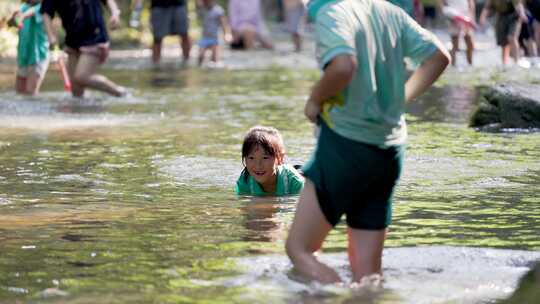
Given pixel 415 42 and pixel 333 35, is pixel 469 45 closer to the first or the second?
pixel 415 42

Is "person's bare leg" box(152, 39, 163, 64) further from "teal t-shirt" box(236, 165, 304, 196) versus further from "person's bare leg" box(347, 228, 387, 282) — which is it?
"person's bare leg" box(347, 228, 387, 282)

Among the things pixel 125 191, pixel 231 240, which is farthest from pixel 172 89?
pixel 231 240

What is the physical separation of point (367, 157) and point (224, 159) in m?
5.15

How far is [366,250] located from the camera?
5523mm

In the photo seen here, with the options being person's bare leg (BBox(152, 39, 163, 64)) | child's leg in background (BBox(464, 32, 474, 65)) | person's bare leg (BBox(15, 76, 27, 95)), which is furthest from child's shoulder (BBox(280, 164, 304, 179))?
person's bare leg (BBox(152, 39, 163, 64))

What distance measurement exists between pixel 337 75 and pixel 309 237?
2.47ft

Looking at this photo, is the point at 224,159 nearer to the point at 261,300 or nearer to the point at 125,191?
the point at 125,191

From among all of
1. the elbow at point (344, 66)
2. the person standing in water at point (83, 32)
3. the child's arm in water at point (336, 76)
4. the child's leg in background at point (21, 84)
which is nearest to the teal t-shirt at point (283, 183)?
the child's arm in water at point (336, 76)

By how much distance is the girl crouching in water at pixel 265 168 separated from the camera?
27.2ft

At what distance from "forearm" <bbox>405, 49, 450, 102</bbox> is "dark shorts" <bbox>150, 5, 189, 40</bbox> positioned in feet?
56.5

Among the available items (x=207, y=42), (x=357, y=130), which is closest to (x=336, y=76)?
(x=357, y=130)

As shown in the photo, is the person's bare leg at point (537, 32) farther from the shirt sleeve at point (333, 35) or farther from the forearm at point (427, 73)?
the shirt sleeve at point (333, 35)

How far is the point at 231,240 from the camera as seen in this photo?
6.85 meters

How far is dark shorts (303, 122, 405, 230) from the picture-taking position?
5.39 metres
